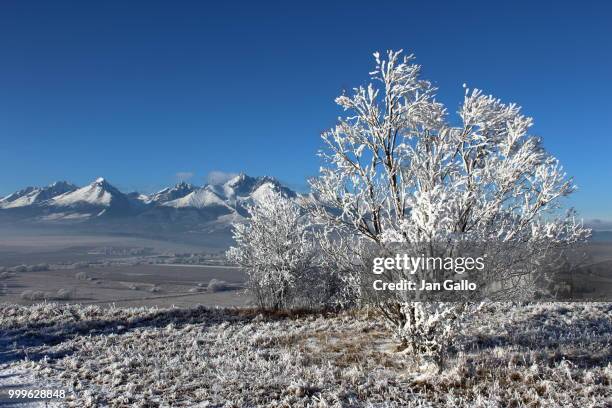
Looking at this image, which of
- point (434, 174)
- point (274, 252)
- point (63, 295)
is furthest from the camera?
point (63, 295)

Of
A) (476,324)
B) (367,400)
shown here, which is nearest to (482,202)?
(367,400)

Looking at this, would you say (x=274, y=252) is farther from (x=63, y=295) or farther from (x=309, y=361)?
(x=63, y=295)

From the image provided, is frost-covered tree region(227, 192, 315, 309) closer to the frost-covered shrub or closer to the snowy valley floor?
the snowy valley floor

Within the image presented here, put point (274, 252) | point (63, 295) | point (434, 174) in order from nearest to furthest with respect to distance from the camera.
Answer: point (434, 174)
point (274, 252)
point (63, 295)

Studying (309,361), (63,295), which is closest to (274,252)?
(309,361)

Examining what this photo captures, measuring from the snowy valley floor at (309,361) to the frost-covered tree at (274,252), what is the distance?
21.6ft

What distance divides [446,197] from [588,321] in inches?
457

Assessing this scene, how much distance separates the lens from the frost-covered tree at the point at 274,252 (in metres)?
27.0

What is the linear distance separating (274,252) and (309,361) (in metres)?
15.0

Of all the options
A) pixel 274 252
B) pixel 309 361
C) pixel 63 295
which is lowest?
pixel 63 295

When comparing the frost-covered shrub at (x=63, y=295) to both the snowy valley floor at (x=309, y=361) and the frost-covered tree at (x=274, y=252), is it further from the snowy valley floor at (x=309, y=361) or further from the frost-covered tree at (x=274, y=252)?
the snowy valley floor at (x=309, y=361)

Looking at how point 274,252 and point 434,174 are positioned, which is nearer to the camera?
point 434,174

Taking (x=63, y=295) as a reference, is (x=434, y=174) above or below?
above

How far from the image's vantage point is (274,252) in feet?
89.1
